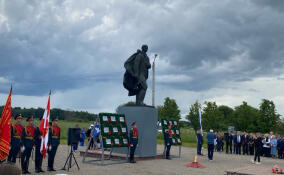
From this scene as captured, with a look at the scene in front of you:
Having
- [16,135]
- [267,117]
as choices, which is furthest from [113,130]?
[267,117]

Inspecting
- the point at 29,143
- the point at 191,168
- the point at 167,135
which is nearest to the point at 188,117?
the point at 167,135

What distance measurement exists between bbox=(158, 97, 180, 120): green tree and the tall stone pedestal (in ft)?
120

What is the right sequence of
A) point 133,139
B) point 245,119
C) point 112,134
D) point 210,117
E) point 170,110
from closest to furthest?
point 112,134
point 133,139
point 210,117
point 170,110
point 245,119

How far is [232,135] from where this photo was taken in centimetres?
2373

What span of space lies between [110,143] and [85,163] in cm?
142

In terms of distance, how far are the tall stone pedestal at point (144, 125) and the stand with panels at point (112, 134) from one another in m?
0.78

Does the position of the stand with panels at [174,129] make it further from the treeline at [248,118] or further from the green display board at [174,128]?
the treeline at [248,118]

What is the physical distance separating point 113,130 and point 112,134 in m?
0.23

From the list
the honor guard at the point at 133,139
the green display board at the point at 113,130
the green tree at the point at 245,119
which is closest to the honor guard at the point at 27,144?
the green display board at the point at 113,130

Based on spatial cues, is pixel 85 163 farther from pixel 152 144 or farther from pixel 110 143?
pixel 152 144

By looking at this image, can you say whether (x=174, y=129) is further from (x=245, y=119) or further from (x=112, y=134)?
(x=245, y=119)

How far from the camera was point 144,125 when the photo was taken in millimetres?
15312

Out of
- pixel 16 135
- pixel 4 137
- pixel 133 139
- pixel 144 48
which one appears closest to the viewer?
pixel 4 137

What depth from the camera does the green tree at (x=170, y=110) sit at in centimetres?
5263
